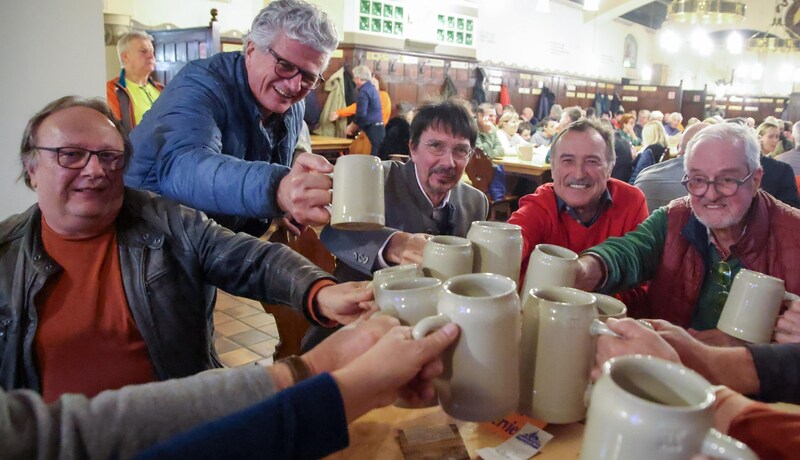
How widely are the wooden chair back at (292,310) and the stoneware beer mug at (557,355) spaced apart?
92cm

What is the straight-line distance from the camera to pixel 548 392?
101 centimetres

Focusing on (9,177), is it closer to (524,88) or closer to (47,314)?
(47,314)

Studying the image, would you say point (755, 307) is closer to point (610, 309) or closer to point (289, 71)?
point (610, 309)

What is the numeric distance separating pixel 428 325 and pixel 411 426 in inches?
10.3

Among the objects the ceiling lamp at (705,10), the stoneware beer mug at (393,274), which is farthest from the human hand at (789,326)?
the ceiling lamp at (705,10)

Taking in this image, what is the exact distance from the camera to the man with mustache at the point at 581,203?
2.16 metres

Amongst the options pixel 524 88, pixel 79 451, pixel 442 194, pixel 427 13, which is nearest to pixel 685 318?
pixel 442 194

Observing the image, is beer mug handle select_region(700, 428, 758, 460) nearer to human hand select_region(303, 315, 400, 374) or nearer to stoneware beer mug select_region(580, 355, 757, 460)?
stoneware beer mug select_region(580, 355, 757, 460)

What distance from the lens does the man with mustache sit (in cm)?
216

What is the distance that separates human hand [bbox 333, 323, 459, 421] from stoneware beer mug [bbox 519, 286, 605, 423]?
0.17 meters

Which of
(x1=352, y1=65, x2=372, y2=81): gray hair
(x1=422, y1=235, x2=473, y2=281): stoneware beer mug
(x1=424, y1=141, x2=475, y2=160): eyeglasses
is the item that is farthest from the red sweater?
(x1=352, y1=65, x2=372, y2=81): gray hair

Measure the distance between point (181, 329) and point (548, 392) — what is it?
1048mm

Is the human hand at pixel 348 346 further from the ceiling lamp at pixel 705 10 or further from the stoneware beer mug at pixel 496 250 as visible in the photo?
the ceiling lamp at pixel 705 10

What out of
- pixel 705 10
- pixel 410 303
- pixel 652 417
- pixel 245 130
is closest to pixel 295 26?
pixel 245 130
